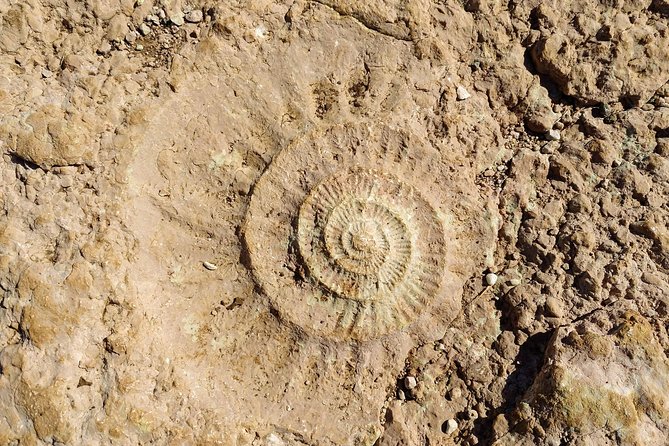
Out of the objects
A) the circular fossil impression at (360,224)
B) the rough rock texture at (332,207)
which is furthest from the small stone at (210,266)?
the circular fossil impression at (360,224)

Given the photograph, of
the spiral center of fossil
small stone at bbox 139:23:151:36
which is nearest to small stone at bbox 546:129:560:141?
the spiral center of fossil

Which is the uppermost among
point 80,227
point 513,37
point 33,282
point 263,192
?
point 513,37

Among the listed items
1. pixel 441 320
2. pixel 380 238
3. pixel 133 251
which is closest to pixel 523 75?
pixel 380 238

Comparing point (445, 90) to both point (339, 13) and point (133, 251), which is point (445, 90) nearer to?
point (339, 13)

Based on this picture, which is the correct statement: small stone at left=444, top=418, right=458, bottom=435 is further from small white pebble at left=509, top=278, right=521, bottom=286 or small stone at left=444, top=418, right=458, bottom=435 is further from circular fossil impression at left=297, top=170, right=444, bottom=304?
small white pebble at left=509, top=278, right=521, bottom=286

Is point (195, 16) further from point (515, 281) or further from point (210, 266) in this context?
point (515, 281)

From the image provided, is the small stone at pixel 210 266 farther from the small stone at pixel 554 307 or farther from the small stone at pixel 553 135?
the small stone at pixel 553 135
